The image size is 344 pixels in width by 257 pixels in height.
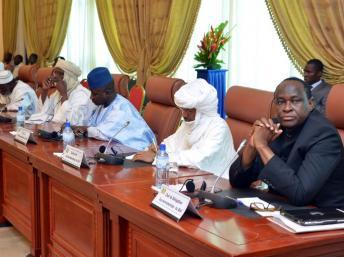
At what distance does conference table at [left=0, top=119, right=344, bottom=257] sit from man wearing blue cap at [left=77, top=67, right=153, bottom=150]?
0.18 metres

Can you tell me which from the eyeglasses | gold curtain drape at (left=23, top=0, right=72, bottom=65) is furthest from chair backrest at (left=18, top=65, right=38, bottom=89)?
the eyeglasses

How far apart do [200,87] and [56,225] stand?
1112mm

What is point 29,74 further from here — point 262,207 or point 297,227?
point 297,227

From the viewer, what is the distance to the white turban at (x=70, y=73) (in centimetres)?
472

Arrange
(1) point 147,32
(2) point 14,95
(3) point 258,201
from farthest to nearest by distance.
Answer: (1) point 147,32 → (2) point 14,95 → (3) point 258,201

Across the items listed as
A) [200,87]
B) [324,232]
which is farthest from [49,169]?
[324,232]

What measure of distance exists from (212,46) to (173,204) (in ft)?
10.3

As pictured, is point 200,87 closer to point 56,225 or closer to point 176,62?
point 56,225

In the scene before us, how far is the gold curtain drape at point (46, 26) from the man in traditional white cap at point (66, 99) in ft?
10.1

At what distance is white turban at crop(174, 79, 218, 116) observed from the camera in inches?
109

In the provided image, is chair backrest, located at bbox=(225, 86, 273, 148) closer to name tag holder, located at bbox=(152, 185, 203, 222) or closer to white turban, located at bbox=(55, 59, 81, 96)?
name tag holder, located at bbox=(152, 185, 203, 222)

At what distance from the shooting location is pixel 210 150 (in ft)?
9.02

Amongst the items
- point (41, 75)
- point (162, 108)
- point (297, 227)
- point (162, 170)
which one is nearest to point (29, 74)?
point (41, 75)

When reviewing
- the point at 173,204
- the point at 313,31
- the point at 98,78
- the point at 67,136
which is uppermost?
the point at 313,31
